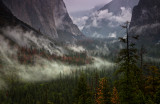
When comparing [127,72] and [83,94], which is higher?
[127,72]

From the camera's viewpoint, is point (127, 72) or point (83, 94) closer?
point (127, 72)

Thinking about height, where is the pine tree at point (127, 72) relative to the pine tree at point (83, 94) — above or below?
above

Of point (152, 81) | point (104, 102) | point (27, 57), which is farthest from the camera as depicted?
point (27, 57)

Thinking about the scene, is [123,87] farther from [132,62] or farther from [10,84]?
[10,84]

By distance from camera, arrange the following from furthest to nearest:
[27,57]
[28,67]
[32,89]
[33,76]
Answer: [27,57], [28,67], [33,76], [32,89]

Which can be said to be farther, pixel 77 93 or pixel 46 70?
pixel 46 70

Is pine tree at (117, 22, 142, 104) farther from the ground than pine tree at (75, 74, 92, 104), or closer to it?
farther from the ground

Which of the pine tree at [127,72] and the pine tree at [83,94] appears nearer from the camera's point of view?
the pine tree at [127,72]

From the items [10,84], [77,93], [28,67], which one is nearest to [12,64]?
[28,67]

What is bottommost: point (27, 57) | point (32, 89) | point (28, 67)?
point (32, 89)

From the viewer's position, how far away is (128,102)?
1355 centimetres

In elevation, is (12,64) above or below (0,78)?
above

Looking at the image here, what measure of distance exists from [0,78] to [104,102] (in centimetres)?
14643

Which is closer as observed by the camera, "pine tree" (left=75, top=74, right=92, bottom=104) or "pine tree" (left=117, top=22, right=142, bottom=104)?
"pine tree" (left=117, top=22, right=142, bottom=104)
